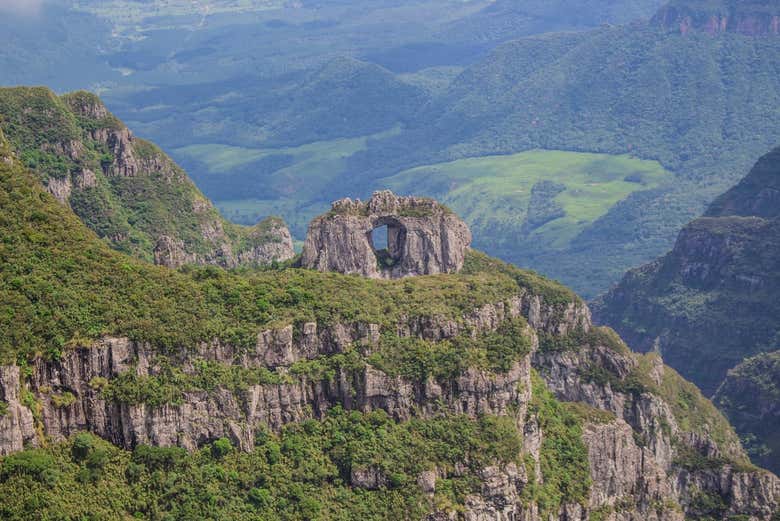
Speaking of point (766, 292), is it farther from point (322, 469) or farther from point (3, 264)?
point (3, 264)

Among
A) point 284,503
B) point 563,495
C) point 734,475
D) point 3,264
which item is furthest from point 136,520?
point 734,475

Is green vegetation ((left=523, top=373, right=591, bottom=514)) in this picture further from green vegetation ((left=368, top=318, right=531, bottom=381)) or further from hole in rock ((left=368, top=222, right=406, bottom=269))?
hole in rock ((left=368, top=222, right=406, bottom=269))

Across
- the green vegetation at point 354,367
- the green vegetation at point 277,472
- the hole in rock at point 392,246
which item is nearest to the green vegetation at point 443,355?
the green vegetation at point 354,367

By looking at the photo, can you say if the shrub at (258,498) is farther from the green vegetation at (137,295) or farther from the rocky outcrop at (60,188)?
the rocky outcrop at (60,188)

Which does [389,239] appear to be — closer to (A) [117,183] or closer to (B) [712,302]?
(A) [117,183]

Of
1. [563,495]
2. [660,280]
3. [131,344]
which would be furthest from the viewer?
[660,280]
